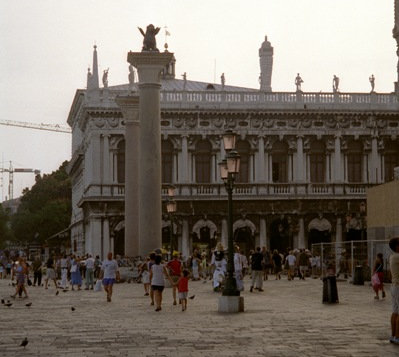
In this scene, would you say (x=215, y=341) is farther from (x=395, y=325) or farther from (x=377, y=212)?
(x=377, y=212)

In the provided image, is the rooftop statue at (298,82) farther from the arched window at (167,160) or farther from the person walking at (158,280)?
the person walking at (158,280)

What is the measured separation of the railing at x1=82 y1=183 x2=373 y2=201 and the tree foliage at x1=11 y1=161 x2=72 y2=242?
108 feet

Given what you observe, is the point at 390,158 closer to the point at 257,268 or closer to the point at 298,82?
the point at 298,82

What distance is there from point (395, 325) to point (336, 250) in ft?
87.4

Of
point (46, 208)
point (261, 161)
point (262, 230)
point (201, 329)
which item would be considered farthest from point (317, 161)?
point (201, 329)

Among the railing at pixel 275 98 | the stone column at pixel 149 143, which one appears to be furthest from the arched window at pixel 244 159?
the stone column at pixel 149 143

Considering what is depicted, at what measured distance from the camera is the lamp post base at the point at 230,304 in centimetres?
2242

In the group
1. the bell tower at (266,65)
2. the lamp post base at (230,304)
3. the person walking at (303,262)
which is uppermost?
the bell tower at (266,65)

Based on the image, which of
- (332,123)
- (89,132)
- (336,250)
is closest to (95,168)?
(89,132)

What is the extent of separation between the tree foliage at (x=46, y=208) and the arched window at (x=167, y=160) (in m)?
34.3

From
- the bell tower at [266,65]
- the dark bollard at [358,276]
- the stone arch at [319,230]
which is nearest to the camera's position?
the dark bollard at [358,276]

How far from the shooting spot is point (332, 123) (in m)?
67.2

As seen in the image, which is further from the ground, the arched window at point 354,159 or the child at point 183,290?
the arched window at point 354,159

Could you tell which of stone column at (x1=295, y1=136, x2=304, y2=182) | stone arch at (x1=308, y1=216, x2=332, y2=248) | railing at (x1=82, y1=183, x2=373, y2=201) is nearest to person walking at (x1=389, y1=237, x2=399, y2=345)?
railing at (x1=82, y1=183, x2=373, y2=201)
